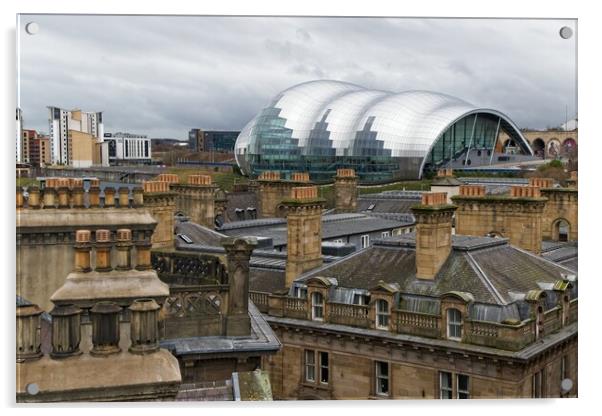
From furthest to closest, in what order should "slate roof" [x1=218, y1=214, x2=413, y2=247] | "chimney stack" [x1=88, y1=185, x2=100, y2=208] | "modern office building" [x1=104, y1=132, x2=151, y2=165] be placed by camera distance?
"slate roof" [x1=218, y1=214, x2=413, y2=247] < "modern office building" [x1=104, y1=132, x2=151, y2=165] < "chimney stack" [x1=88, y1=185, x2=100, y2=208]

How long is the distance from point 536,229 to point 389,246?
3.10 metres

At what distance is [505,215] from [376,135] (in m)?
31.1

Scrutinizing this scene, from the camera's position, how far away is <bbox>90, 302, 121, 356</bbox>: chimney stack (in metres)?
6.78

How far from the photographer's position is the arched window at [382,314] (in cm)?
1184

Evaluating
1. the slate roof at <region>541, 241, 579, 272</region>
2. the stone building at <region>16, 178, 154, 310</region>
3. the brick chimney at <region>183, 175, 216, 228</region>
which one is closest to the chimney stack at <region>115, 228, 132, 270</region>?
the stone building at <region>16, 178, 154, 310</region>

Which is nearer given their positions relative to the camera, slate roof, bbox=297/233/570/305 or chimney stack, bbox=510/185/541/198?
slate roof, bbox=297/233/570/305

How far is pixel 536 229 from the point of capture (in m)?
14.3

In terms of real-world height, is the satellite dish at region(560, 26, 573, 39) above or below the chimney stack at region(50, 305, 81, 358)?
above

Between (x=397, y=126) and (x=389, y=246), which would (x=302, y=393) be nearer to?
(x=389, y=246)

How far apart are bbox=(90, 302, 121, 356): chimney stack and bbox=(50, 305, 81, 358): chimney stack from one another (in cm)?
14

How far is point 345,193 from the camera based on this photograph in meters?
25.5

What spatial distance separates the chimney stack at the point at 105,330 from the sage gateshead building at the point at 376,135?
116 ft

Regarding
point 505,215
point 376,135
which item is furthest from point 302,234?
point 376,135

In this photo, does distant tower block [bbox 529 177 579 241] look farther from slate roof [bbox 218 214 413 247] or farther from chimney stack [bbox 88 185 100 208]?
chimney stack [bbox 88 185 100 208]
